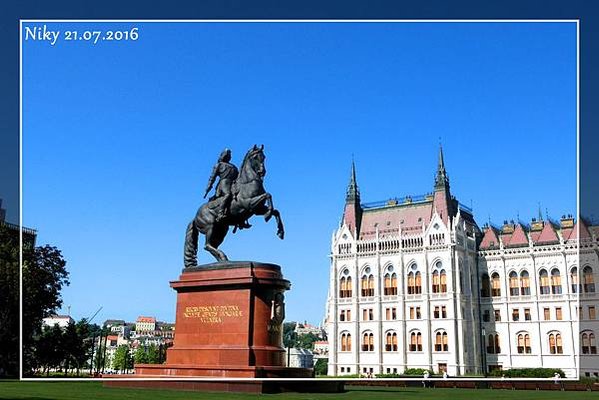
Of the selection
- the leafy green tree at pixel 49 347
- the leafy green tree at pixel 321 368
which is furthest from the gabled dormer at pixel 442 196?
the leafy green tree at pixel 49 347

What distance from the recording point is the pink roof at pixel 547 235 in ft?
272

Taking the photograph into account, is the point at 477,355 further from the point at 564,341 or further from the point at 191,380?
the point at 191,380

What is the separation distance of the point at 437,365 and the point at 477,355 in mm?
5875

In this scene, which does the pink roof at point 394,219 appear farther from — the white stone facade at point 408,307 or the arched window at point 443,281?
the arched window at point 443,281

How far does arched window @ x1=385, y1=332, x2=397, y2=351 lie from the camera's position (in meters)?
84.5

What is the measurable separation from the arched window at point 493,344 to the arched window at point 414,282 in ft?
35.0

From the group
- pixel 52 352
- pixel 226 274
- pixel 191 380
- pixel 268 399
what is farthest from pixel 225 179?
pixel 52 352

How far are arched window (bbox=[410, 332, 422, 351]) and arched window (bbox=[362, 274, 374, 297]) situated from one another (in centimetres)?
800

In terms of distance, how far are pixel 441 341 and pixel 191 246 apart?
62.2 m

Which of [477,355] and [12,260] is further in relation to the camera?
[477,355]

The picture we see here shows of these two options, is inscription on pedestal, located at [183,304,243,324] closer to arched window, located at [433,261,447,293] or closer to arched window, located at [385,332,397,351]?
arched window, located at [433,261,447,293]

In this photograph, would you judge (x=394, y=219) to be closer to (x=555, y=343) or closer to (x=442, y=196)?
(x=442, y=196)

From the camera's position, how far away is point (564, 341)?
7806cm

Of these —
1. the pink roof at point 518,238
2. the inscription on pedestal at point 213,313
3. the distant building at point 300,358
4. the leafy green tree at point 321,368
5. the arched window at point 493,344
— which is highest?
the pink roof at point 518,238
